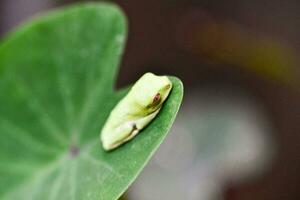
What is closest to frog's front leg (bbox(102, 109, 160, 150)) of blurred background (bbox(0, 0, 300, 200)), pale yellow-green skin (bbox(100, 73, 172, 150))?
pale yellow-green skin (bbox(100, 73, 172, 150))

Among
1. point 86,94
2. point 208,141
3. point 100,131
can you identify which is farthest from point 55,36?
point 208,141

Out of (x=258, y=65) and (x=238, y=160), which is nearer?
(x=238, y=160)

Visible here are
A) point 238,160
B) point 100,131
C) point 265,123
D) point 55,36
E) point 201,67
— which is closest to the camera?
point 100,131

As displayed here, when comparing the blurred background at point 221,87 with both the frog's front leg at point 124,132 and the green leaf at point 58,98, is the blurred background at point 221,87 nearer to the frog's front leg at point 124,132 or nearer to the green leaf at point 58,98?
the green leaf at point 58,98

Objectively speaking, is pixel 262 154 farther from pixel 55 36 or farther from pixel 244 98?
pixel 55 36

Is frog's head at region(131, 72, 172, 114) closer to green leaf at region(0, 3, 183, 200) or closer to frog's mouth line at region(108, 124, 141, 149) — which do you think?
frog's mouth line at region(108, 124, 141, 149)

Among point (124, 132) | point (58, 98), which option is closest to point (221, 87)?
point (58, 98)
